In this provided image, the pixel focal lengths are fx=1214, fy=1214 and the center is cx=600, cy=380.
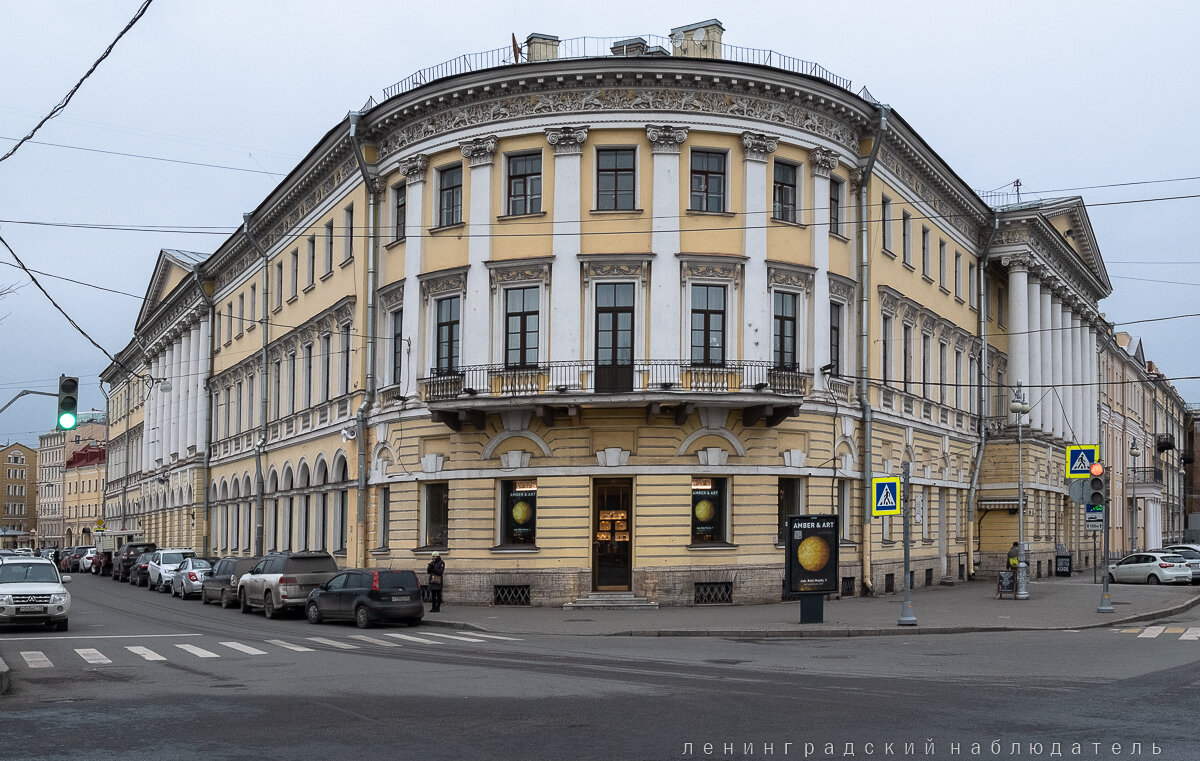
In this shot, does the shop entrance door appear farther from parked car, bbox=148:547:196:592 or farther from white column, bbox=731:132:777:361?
parked car, bbox=148:547:196:592

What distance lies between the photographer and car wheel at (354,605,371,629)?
27.1m

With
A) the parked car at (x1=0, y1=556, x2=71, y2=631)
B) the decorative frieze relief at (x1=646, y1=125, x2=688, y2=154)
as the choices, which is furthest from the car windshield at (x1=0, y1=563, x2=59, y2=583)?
the decorative frieze relief at (x1=646, y1=125, x2=688, y2=154)

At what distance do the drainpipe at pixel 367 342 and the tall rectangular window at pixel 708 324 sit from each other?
34.3 feet

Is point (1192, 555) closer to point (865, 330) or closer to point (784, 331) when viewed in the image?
point (865, 330)

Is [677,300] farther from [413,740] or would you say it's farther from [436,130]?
[413,740]

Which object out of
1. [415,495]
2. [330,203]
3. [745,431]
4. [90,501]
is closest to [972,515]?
[745,431]

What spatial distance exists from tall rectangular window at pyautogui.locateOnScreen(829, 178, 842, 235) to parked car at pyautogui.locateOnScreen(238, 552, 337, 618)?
16.7m

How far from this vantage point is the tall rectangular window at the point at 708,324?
1249 inches

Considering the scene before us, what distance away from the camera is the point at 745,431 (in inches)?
1253

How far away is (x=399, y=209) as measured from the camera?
36.2 m

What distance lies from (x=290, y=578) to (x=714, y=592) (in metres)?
10.8

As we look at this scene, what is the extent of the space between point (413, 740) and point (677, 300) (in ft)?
69.2

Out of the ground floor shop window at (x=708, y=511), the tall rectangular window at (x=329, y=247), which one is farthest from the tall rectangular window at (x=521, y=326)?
the tall rectangular window at (x=329, y=247)

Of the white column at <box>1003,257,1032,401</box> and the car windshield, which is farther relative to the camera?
the white column at <box>1003,257,1032,401</box>
